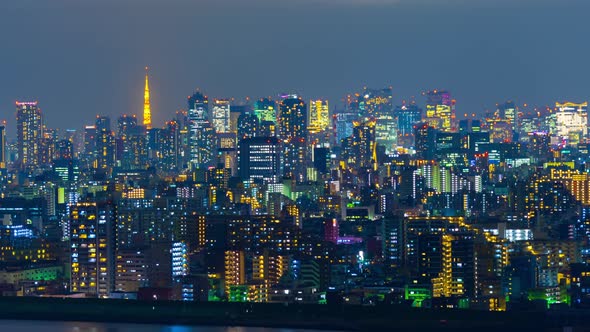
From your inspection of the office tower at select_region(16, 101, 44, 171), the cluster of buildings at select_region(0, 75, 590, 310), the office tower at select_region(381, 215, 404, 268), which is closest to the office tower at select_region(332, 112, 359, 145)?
the cluster of buildings at select_region(0, 75, 590, 310)

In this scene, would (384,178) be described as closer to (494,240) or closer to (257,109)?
(257,109)

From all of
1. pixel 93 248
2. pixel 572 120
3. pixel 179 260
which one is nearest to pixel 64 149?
pixel 572 120

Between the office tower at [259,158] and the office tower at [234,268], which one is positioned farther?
the office tower at [259,158]

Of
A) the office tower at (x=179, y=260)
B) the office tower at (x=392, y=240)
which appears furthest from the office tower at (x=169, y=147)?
the office tower at (x=179, y=260)

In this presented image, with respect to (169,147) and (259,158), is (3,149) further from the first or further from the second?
(259,158)

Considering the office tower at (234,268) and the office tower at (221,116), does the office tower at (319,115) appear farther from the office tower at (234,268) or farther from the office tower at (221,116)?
the office tower at (234,268)

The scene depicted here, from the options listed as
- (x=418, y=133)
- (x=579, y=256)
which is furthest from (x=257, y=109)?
(x=579, y=256)
